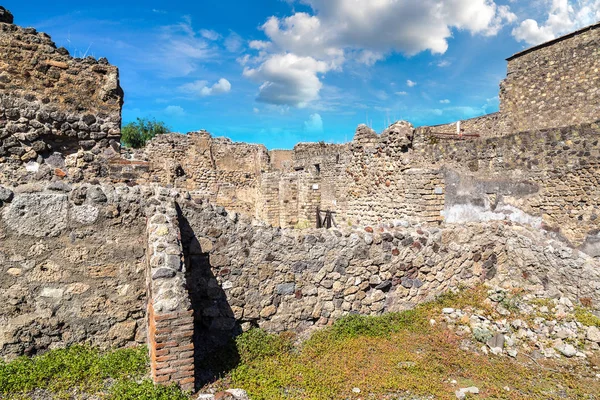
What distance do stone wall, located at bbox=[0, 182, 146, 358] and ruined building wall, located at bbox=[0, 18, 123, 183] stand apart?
1.21 metres

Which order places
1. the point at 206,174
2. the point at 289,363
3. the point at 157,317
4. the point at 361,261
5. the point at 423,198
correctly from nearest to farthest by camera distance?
the point at 157,317 → the point at 289,363 → the point at 361,261 → the point at 423,198 → the point at 206,174

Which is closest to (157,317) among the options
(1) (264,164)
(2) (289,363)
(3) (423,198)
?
(2) (289,363)

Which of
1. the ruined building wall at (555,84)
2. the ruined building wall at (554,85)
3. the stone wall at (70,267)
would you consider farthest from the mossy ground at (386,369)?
the ruined building wall at (555,84)

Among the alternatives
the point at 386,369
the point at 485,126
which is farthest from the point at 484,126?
the point at 386,369

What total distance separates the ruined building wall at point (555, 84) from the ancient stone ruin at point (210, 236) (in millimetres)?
7110

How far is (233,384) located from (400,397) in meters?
1.87

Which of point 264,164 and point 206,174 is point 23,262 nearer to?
point 206,174

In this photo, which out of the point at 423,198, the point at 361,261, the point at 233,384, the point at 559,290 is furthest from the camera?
the point at 423,198

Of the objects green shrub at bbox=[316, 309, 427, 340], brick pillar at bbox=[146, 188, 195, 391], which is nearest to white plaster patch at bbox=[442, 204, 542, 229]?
green shrub at bbox=[316, 309, 427, 340]

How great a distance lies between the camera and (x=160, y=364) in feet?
12.6

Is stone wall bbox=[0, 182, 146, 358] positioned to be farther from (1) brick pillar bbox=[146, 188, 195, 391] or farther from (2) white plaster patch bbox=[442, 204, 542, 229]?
(2) white plaster patch bbox=[442, 204, 542, 229]

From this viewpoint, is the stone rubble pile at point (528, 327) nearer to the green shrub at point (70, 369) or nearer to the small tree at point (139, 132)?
the green shrub at point (70, 369)

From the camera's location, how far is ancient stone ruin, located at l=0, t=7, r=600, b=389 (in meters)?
4.41

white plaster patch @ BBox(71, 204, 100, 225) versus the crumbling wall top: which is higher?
the crumbling wall top
